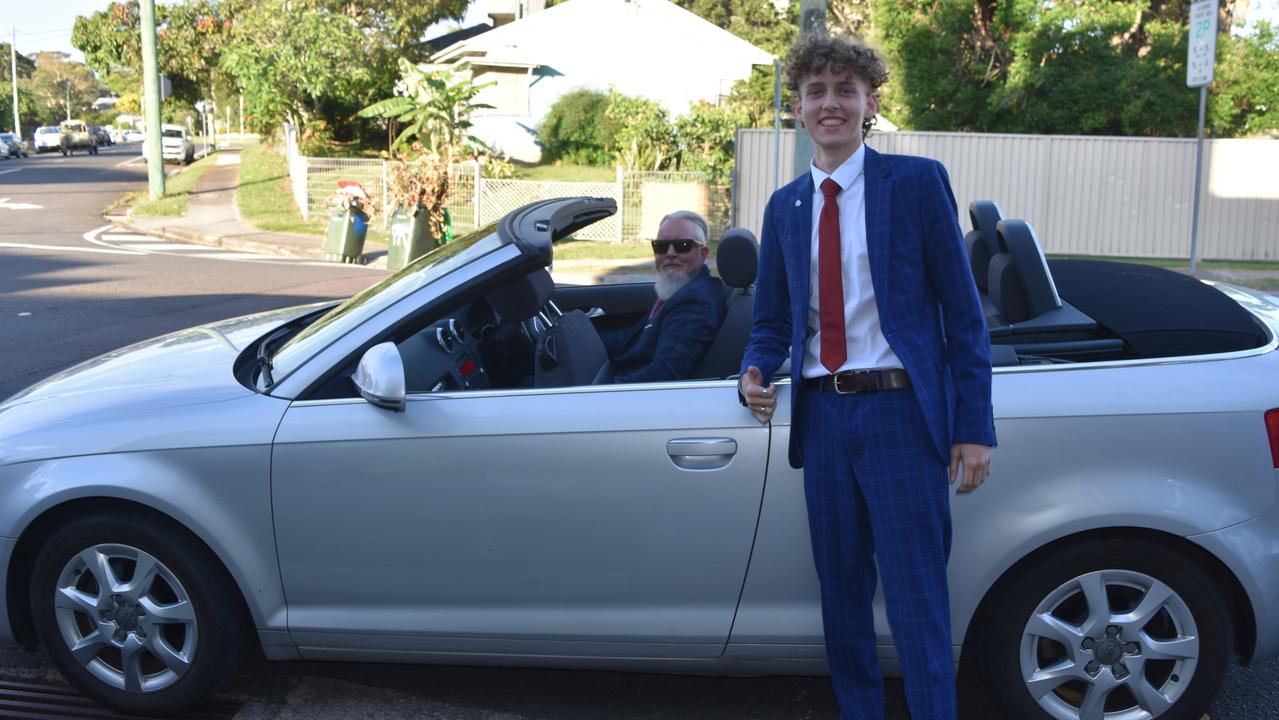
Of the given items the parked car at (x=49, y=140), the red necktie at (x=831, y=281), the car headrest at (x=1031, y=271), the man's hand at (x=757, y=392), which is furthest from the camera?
the parked car at (x=49, y=140)

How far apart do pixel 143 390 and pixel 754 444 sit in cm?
183

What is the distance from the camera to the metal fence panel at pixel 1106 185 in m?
18.7

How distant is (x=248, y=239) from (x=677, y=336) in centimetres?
1770

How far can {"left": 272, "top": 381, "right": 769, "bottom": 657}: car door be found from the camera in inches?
123

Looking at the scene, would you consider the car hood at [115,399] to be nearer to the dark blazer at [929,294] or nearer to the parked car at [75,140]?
the dark blazer at [929,294]

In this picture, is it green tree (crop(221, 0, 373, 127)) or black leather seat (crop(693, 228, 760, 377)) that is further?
green tree (crop(221, 0, 373, 127))

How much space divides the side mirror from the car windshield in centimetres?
33

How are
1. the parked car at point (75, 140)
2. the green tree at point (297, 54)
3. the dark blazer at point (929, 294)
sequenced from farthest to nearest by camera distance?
the parked car at point (75, 140)
the green tree at point (297, 54)
the dark blazer at point (929, 294)

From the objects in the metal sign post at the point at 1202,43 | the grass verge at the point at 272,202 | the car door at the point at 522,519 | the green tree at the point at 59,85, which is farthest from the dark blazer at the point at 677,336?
the green tree at the point at 59,85

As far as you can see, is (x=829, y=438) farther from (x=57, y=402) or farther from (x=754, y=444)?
(x=57, y=402)

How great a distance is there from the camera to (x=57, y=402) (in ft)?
11.7

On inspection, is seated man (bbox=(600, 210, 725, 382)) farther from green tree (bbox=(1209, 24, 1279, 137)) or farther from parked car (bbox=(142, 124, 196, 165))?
parked car (bbox=(142, 124, 196, 165))

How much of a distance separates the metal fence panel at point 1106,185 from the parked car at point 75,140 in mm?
57857

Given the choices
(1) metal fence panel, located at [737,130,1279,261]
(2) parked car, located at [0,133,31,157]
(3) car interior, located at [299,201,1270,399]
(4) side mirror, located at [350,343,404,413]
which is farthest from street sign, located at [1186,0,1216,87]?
(2) parked car, located at [0,133,31,157]
